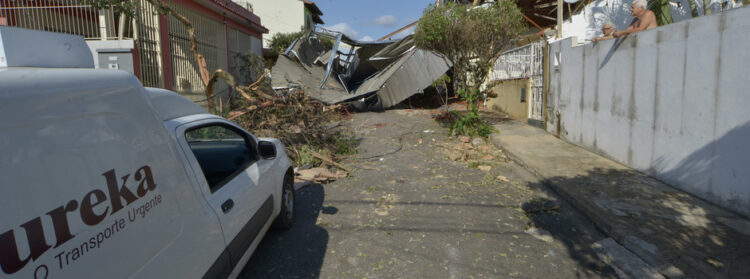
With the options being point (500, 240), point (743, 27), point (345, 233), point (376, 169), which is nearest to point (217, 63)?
point (376, 169)

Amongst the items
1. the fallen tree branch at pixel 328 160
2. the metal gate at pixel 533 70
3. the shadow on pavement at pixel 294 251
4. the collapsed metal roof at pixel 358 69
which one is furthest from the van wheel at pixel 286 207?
the collapsed metal roof at pixel 358 69

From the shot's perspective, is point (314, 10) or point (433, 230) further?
point (314, 10)

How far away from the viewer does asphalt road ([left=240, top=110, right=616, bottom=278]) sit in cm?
338

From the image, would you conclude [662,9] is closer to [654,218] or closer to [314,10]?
[654,218]

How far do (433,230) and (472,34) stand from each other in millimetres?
6234

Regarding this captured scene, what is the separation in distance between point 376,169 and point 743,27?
478 centimetres

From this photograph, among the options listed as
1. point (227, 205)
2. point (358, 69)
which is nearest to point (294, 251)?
point (227, 205)

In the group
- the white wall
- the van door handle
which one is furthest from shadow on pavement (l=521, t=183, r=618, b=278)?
the white wall

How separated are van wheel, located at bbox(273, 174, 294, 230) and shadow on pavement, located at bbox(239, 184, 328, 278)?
0.28 ft

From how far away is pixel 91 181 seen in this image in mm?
1576

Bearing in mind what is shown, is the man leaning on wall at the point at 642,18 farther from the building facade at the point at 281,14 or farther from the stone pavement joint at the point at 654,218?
the building facade at the point at 281,14

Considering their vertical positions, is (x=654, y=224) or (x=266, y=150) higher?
(x=266, y=150)

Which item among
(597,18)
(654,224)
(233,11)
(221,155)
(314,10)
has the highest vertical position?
(314,10)

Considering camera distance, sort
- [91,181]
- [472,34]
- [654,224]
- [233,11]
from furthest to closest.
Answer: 1. [233,11]
2. [472,34]
3. [654,224]
4. [91,181]
